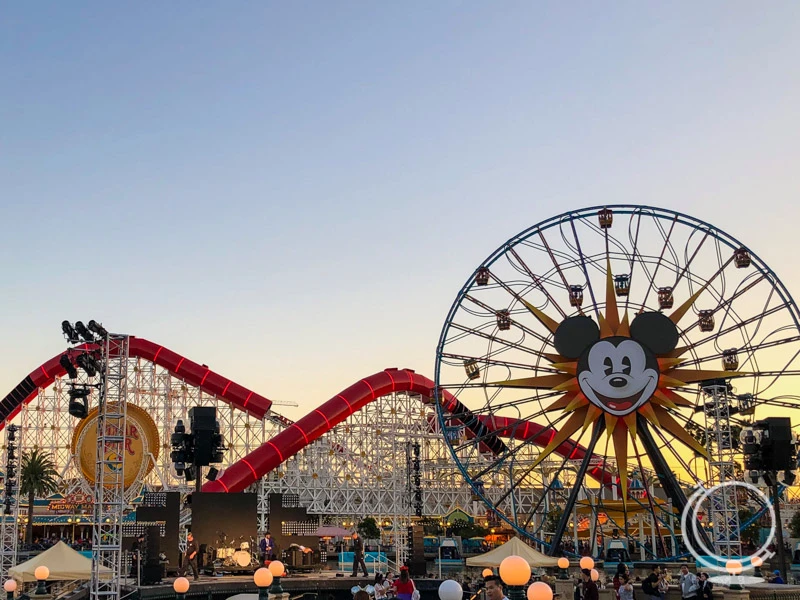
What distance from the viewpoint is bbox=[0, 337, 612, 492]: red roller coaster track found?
143 feet

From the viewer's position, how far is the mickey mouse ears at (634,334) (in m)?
28.3

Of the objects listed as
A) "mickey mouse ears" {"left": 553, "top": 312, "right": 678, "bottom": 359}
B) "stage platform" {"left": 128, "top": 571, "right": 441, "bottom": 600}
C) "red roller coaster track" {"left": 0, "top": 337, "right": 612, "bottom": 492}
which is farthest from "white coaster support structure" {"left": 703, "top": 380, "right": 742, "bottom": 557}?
"red roller coaster track" {"left": 0, "top": 337, "right": 612, "bottom": 492}

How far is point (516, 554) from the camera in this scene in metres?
24.3

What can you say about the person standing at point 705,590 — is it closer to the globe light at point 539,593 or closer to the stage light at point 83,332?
the globe light at point 539,593

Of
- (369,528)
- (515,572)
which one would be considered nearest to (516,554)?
(515,572)

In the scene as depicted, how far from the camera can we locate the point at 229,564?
30250 mm

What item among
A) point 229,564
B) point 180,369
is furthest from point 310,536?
point 180,369

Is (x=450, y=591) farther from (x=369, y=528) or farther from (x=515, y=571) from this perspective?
(x=369, y=528)

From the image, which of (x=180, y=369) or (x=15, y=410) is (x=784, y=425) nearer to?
(x=180, y=369)

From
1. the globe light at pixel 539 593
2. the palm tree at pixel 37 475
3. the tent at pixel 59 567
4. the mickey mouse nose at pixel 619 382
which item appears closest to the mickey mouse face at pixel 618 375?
the mickey mouse nose at pixel 619 382

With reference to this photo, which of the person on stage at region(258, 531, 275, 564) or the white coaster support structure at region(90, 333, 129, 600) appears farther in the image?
the person on stage at region(258, 531, 275, 564)

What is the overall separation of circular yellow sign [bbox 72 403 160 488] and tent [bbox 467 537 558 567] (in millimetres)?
26296

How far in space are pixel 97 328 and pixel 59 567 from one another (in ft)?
20.1

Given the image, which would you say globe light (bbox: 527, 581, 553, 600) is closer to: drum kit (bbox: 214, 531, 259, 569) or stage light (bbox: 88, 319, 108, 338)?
stage light (bbox: 88, 319, 108, 338)
